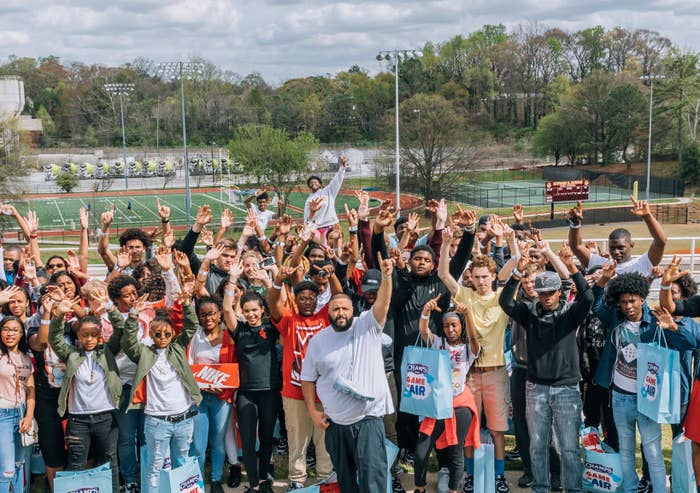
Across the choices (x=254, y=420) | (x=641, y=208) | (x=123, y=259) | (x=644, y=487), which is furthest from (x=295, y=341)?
(x=641, y=208)

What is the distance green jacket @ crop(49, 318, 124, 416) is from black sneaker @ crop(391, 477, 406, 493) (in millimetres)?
2541

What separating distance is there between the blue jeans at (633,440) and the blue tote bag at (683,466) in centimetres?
13

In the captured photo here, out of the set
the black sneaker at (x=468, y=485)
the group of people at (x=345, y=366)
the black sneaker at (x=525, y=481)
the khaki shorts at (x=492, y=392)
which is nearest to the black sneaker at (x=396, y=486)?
the group of people at (x=345, y=366)

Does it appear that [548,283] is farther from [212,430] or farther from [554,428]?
[212,430]

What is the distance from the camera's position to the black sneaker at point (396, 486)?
665 cm

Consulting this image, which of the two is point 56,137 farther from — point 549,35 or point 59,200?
point 549,35

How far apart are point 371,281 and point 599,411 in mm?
2488

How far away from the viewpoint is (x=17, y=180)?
39.5 metres

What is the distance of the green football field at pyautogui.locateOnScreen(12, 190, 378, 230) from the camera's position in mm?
45312

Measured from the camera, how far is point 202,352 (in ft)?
21.6

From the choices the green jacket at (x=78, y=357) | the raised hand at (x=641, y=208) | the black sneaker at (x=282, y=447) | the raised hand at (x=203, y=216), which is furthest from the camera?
the raised hand at (x=203, y=216)

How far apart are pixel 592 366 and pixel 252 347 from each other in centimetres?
306

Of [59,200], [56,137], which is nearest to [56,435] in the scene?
[59,200]

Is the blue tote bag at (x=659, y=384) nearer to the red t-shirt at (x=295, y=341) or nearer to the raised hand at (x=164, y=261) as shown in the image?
the red t-shirt at (x=295, y=341)
